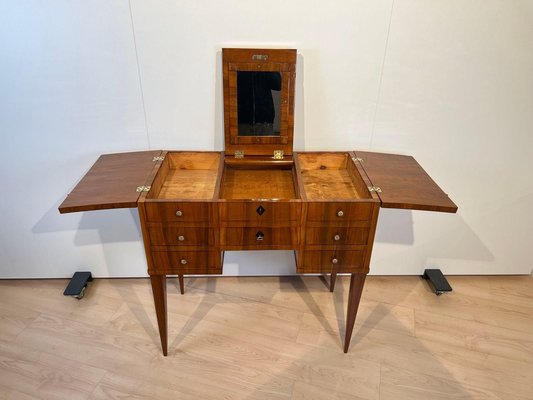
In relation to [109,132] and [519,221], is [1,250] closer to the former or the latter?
[109,132]

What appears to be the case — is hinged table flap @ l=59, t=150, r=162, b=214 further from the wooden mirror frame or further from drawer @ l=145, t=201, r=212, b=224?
the wooden mirror frame

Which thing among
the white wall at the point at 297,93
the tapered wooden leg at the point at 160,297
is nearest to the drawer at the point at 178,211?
the tapered wooden leg at the point at 160,297

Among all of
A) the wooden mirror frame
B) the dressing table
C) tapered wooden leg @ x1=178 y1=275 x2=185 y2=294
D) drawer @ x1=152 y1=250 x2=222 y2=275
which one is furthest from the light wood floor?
the wooden mirror frame

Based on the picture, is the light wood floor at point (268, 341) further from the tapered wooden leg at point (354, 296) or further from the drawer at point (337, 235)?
the drawer at point (337, 235)

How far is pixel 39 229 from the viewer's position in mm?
1841

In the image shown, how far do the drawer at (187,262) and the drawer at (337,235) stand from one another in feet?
1.12

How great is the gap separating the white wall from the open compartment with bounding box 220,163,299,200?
194mm

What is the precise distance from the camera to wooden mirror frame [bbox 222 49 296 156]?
55.3 inches

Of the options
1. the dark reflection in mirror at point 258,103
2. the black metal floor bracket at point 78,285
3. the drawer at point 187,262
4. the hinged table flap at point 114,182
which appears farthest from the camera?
the black metal floor bracket at point 78,285

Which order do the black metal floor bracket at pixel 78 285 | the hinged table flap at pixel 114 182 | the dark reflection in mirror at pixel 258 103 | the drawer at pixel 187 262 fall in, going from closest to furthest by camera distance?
the hinged table flap at pixel 114 182 → the drawer at pixel 187 262 → the dark reflection in mirror at pixel 258 103 → the black metal floor bracket at pixel 78 285

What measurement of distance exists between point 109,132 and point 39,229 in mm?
666

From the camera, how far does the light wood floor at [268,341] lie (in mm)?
1470

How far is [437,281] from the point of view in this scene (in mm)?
1957

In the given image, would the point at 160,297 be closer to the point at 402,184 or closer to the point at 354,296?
the point at 354,296
